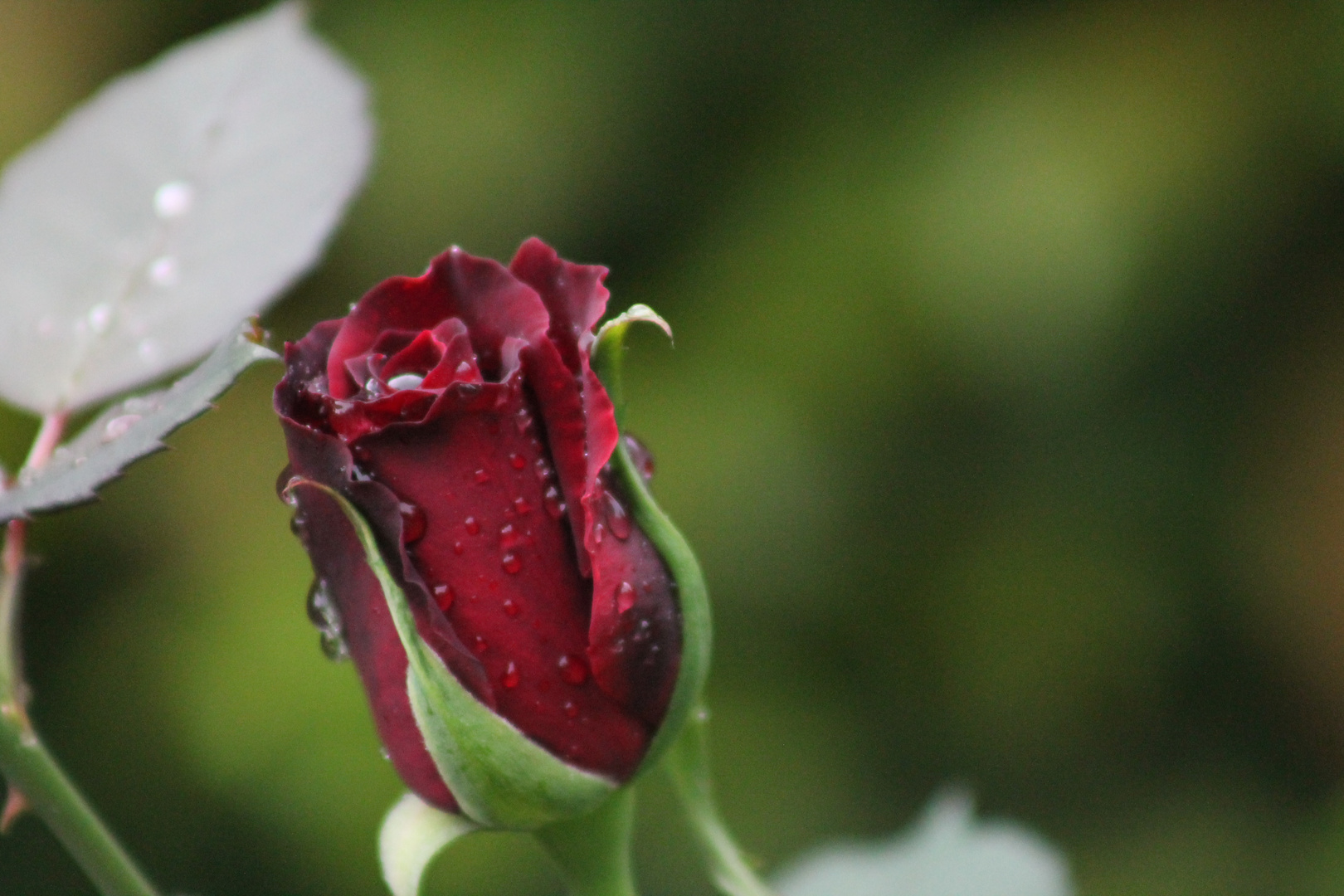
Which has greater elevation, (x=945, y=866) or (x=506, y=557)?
(x=506, y=557)

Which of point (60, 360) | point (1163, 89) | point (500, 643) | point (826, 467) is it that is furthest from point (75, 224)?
point (1163, 89)

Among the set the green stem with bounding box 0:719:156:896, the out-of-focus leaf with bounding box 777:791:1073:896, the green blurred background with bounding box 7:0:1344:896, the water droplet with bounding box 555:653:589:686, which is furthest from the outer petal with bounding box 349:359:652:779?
the green blurred background with bounding box 7:0:1344:896

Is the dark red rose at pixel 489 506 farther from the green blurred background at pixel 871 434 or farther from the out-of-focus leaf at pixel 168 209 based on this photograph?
the green blurred background at pixel 871 434

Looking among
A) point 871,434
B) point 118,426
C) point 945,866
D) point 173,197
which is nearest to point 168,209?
point 173,197

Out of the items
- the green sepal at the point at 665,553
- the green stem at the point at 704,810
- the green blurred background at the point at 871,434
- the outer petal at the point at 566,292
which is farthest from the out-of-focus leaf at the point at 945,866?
the green blurred background at the point at 871,434

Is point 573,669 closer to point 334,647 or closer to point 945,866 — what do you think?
point 334,647
